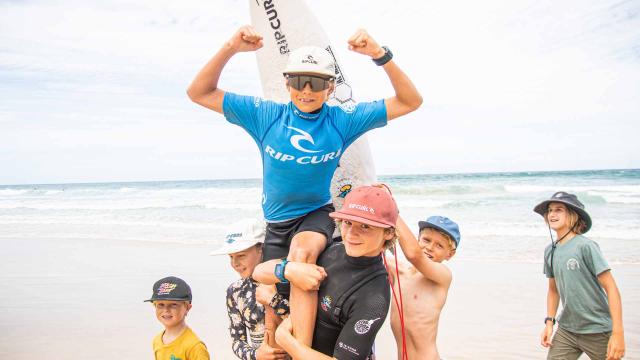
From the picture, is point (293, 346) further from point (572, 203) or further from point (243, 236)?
point (572, 203)

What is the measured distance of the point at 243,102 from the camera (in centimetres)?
243

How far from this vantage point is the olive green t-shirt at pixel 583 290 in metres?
3.07

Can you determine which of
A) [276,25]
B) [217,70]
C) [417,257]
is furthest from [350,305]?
[276,25]

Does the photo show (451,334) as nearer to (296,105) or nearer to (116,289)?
(296,105)

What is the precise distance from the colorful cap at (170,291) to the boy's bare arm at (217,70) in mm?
1220

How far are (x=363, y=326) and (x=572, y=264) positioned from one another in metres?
2.00

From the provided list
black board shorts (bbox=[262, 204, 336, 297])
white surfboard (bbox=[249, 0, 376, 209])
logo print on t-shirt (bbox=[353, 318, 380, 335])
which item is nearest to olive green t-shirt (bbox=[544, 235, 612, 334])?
white surfboard (bbox=[249, 0, 376, 209])

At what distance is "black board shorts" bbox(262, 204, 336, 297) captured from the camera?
2.36 metres

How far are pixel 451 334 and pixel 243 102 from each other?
4421 mm

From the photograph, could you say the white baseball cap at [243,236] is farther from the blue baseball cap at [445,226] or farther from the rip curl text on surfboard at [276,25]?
the rip curl text on surfboard at [276,25]

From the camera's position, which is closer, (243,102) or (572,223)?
(243,102)

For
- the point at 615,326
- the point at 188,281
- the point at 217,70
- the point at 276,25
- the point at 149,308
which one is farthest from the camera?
the point at 188,281

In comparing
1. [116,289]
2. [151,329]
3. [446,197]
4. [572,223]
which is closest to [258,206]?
[446,197]

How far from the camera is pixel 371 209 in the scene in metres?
2.00
